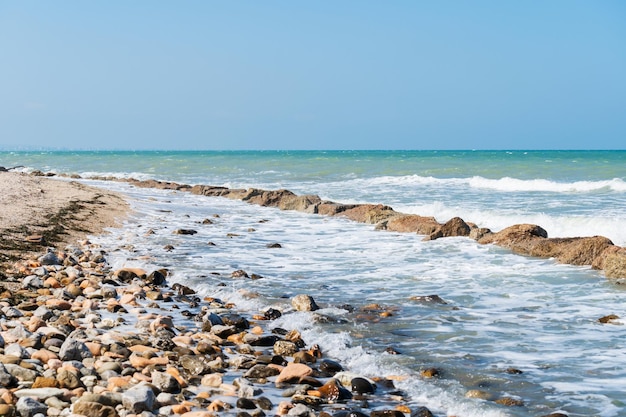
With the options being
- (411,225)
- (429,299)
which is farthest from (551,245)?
(429,299)

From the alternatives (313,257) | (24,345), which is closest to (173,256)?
(313,257)

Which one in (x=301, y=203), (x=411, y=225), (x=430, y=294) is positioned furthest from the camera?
(x=301, y=203)

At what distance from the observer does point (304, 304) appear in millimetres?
7266

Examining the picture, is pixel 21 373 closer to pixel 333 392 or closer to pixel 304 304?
pixel 333 392

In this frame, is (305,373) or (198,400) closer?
(198,400)

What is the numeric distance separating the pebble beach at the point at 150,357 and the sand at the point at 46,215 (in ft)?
5.22

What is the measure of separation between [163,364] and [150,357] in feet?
0.65

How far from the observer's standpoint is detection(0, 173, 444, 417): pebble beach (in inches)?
165

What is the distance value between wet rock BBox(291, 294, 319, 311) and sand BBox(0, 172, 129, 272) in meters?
4.07

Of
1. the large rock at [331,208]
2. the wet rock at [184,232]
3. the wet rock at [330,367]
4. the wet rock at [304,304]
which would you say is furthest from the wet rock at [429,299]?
the large rock at [331,208]

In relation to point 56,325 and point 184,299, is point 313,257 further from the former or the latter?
point 56,325

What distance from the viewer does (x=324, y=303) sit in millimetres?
7656

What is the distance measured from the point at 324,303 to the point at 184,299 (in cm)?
166

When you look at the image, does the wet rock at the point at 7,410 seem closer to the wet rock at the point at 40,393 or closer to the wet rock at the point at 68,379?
the wet rock at the point at 40,393
